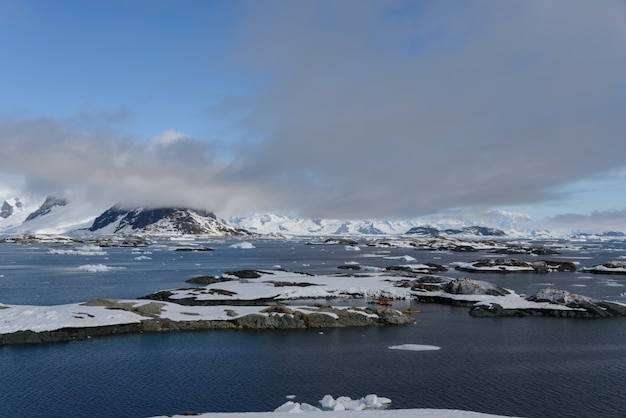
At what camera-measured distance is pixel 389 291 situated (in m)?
61.6

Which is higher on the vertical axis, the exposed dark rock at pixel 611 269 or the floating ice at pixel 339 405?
the exposed dark rock at pixel 611 269

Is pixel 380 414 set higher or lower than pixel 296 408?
higher

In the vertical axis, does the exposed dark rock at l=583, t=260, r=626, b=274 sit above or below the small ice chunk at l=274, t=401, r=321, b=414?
above

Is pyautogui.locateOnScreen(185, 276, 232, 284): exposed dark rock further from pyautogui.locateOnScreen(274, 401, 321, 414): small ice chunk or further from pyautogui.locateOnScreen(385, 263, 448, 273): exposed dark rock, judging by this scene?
pyautogui.locateOnScreen(274, 401, 321, 414): small ice chunk

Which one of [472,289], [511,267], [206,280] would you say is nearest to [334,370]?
[472,289]

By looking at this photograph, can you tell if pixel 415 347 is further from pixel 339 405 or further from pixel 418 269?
pixel 418 269

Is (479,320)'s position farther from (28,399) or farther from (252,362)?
(28,399)

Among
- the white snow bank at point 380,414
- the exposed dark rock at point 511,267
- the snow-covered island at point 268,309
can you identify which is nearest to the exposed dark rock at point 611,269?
the exposed dark rock at point 511,267

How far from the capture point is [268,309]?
151 feet

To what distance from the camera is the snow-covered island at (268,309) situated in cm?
3944

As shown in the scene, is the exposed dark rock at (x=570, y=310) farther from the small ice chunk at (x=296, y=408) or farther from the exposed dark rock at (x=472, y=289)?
the small ice chunk at (x=296, y=408)

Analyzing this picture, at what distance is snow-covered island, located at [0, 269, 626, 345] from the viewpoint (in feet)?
129

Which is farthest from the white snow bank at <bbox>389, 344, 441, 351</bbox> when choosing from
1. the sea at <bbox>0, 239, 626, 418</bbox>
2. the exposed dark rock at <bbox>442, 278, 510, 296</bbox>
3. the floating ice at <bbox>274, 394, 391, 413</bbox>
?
the exposed dark rock at <bbox>442, 278, 510, 296</bbox>

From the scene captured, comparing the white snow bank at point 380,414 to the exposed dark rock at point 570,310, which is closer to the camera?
the white snow bank at point 380,414
